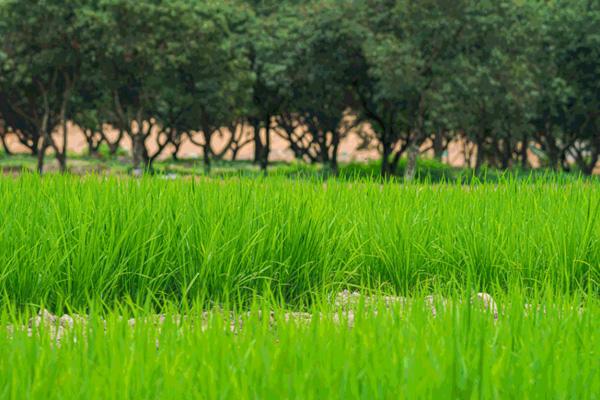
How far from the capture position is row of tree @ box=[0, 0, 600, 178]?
110ft

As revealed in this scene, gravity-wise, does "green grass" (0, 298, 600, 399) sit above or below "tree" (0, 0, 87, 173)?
below

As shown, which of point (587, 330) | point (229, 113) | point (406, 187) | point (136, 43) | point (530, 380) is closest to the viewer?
point (530, 380)

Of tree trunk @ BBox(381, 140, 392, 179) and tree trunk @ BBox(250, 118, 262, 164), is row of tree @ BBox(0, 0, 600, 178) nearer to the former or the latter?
tree trunk @ BBox(381, 140, 392, 179)

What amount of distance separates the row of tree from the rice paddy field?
80.5ft

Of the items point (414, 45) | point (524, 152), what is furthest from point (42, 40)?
point (524, 152)

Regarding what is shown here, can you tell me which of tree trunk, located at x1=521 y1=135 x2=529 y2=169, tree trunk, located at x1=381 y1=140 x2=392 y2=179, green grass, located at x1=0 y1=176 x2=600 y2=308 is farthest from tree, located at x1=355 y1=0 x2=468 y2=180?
green grass, located at x1=0 y1=176 x2=600 y2=308

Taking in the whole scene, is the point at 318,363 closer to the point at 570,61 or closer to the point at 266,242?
the point at 266,242

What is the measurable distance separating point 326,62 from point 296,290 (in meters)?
32.3

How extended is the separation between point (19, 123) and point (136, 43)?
2562 cm

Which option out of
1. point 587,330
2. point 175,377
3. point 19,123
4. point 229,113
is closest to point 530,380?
point 587,330

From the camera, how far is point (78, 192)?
7926mm

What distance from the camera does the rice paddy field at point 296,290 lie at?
133 inches

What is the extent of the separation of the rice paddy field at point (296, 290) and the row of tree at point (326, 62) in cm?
2452

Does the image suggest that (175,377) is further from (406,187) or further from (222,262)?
(406,187)
